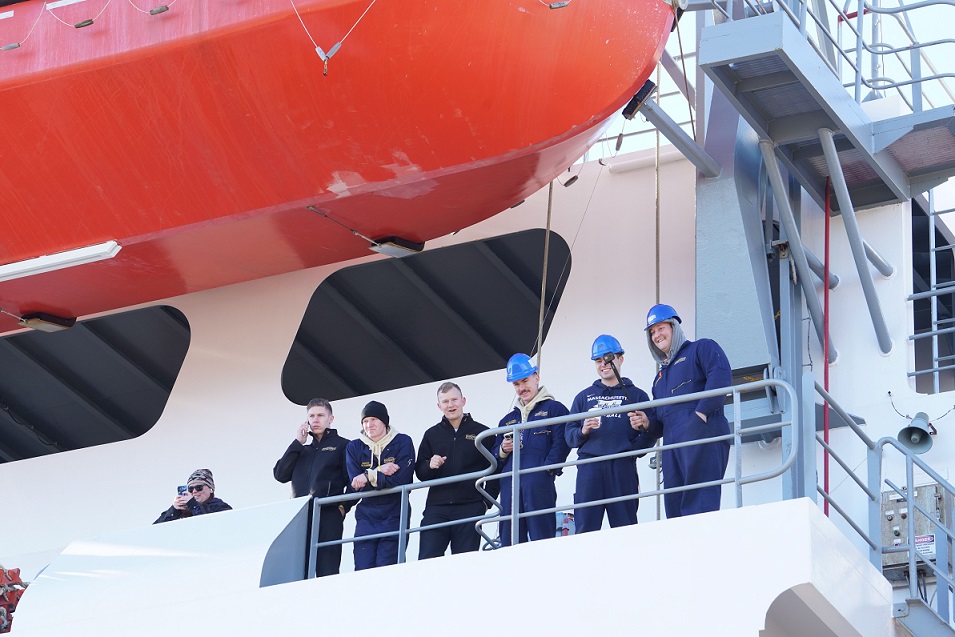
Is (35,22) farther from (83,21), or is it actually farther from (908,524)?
(908,524)

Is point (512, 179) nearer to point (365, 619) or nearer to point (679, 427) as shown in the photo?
point (679, 427)

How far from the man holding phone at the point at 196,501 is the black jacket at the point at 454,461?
3.92 ft

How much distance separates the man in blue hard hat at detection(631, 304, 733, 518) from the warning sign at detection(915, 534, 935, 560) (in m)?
2.11

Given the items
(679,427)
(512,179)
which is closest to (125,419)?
(512,179)

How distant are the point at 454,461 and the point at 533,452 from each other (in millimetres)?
450

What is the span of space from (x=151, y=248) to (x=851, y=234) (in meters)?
3.95

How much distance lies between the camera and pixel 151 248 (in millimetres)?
7848

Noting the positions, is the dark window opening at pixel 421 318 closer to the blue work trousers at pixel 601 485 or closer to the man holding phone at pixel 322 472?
the man holding phone at pixel 322 472

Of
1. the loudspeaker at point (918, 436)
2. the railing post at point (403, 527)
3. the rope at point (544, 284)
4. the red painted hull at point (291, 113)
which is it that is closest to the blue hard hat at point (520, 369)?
the railing post at point (403, 527)

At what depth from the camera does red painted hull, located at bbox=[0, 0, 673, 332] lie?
21.7 ft

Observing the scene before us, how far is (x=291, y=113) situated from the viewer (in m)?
6.89

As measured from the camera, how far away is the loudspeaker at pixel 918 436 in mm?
7262

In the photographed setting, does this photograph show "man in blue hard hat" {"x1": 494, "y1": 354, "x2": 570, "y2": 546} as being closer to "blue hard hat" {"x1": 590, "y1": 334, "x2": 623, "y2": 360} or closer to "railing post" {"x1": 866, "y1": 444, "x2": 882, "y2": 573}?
"blue hard hat" {"x1": 590, "y1": 334, "x2": 623, "y2": 360}

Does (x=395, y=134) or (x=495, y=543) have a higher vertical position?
(x=395, y=134)
